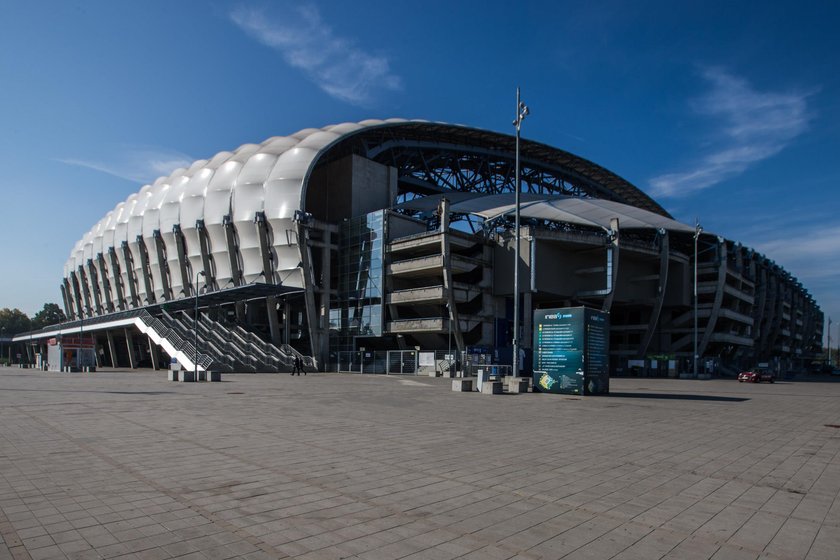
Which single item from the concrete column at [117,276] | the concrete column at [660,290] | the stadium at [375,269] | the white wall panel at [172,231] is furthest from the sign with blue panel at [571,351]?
the concrete column at [117,276]

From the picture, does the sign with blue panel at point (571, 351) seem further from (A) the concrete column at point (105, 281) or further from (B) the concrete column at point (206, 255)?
(A) the concrete column at point (105, 281)

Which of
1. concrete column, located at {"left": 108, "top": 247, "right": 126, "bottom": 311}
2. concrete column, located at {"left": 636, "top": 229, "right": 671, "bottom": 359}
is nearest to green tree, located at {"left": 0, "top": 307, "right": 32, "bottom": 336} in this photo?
concrete column, located at {"left": 108, "top": 247, "right": 126, "bottom": 311}

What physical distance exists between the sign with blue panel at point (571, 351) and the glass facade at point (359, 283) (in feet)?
112

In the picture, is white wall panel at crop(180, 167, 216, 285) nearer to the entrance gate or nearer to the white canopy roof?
the white canopy roof

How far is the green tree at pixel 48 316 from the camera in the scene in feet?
519

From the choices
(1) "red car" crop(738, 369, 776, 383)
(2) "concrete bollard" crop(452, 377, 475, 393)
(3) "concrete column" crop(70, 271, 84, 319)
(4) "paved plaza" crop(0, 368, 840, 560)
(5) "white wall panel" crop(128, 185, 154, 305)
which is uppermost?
(5) "white wall panel" crop(128, 185, 154, 305)

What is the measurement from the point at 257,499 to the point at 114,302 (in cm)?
9193

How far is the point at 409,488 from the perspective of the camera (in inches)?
297

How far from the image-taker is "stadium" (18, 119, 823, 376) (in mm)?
55281

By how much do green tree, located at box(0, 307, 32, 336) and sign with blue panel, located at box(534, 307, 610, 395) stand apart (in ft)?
542

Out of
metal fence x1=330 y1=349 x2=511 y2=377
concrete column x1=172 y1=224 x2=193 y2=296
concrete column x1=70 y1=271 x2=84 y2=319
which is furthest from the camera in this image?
concrete column x1=70 y1=271 x2=84 y2=319

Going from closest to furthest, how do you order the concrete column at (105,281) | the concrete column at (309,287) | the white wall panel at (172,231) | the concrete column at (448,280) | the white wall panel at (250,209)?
the concrete column at (448,280)
the concrete column at (309,287)
the white wall panel at (250,209)
the white wall panel at (172,231)
the concrete column at (105,281)

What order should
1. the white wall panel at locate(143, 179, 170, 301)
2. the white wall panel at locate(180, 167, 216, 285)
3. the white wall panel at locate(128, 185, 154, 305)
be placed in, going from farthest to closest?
the white wall panel at locate(128, 185, 154, 305), the white wall panel at locate(143, 179, 170, 301), the white wall panel at locate(180, 167, 216, 285)

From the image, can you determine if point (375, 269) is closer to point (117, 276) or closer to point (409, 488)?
point (117, 276)
